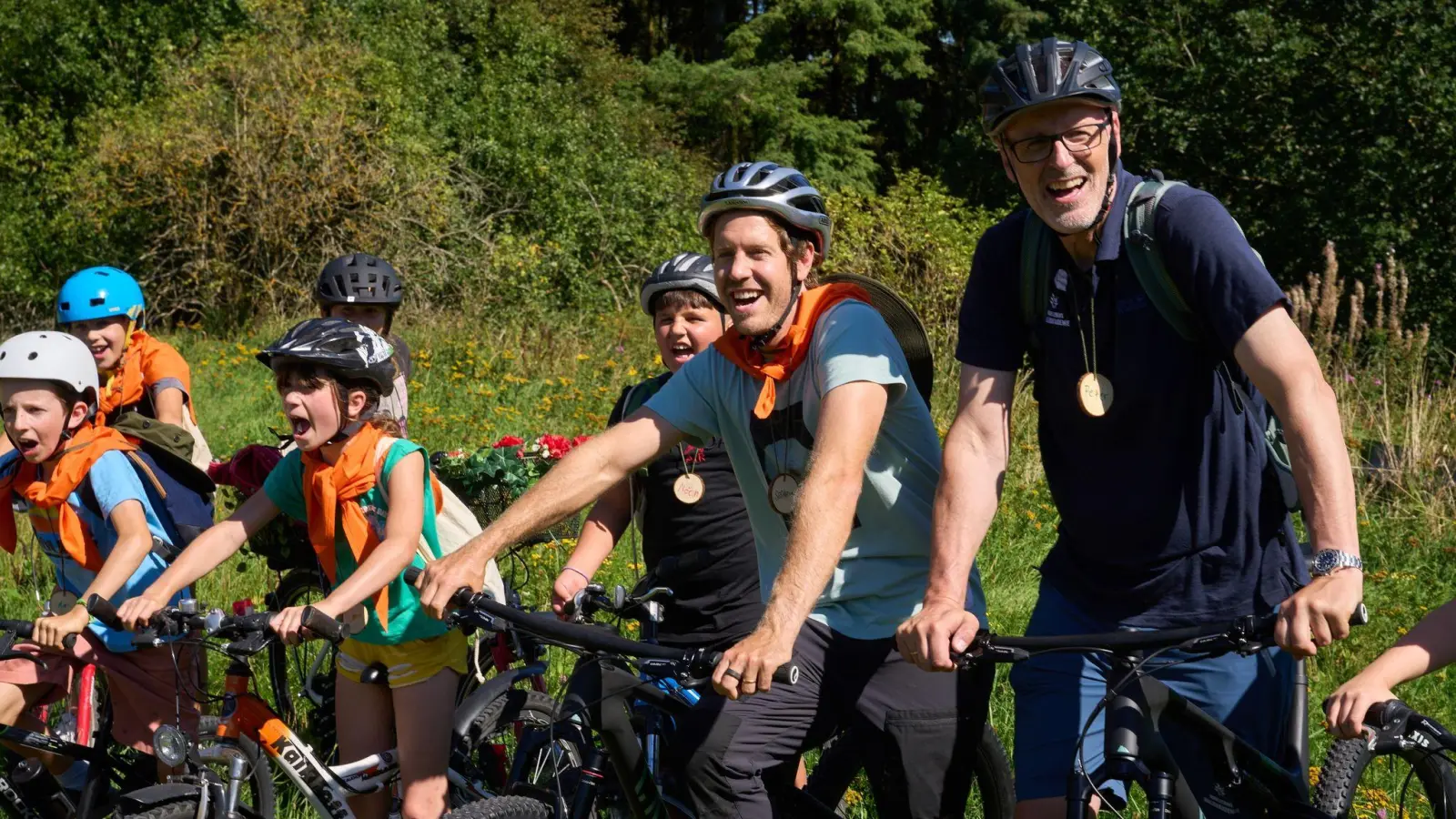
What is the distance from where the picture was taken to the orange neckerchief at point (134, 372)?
6117mm

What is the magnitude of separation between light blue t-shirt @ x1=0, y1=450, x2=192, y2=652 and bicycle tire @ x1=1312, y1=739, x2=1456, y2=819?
3.43 meters

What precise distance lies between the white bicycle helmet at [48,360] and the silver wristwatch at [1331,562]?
3763 millimetres

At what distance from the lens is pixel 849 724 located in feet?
12.1

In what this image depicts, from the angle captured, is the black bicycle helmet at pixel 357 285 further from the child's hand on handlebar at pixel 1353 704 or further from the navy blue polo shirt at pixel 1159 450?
the child's hand on handlebar at pixel 1353 704

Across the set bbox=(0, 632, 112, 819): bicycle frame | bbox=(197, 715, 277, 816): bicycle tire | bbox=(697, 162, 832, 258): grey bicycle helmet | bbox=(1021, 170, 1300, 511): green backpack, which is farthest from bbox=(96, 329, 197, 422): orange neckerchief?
bbox=(1021, 170, 1300, 511): green backpack

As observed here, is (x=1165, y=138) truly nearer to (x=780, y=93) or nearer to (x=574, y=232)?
(x=574, y=232)

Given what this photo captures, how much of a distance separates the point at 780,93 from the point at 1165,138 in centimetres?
1339

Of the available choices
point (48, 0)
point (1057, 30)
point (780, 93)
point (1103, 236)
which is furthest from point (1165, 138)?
point (1103, 236)

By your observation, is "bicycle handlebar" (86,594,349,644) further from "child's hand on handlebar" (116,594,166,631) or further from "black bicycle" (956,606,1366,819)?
"black bicycle" (956,606,1366,819)

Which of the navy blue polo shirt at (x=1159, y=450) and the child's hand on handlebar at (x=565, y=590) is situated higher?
the navy blue polo shirt at (x=1159, y=450)

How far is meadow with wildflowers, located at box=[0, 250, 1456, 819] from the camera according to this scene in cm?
688

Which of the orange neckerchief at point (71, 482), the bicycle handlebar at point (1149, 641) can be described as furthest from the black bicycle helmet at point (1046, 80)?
the orange neckerchief at point (71, 482)

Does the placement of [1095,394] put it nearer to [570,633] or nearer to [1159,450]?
[1159,450]

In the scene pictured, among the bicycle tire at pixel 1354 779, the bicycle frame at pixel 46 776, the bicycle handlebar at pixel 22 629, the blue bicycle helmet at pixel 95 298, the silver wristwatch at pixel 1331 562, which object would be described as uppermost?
the silver wristwatch at pixel 1331 562
